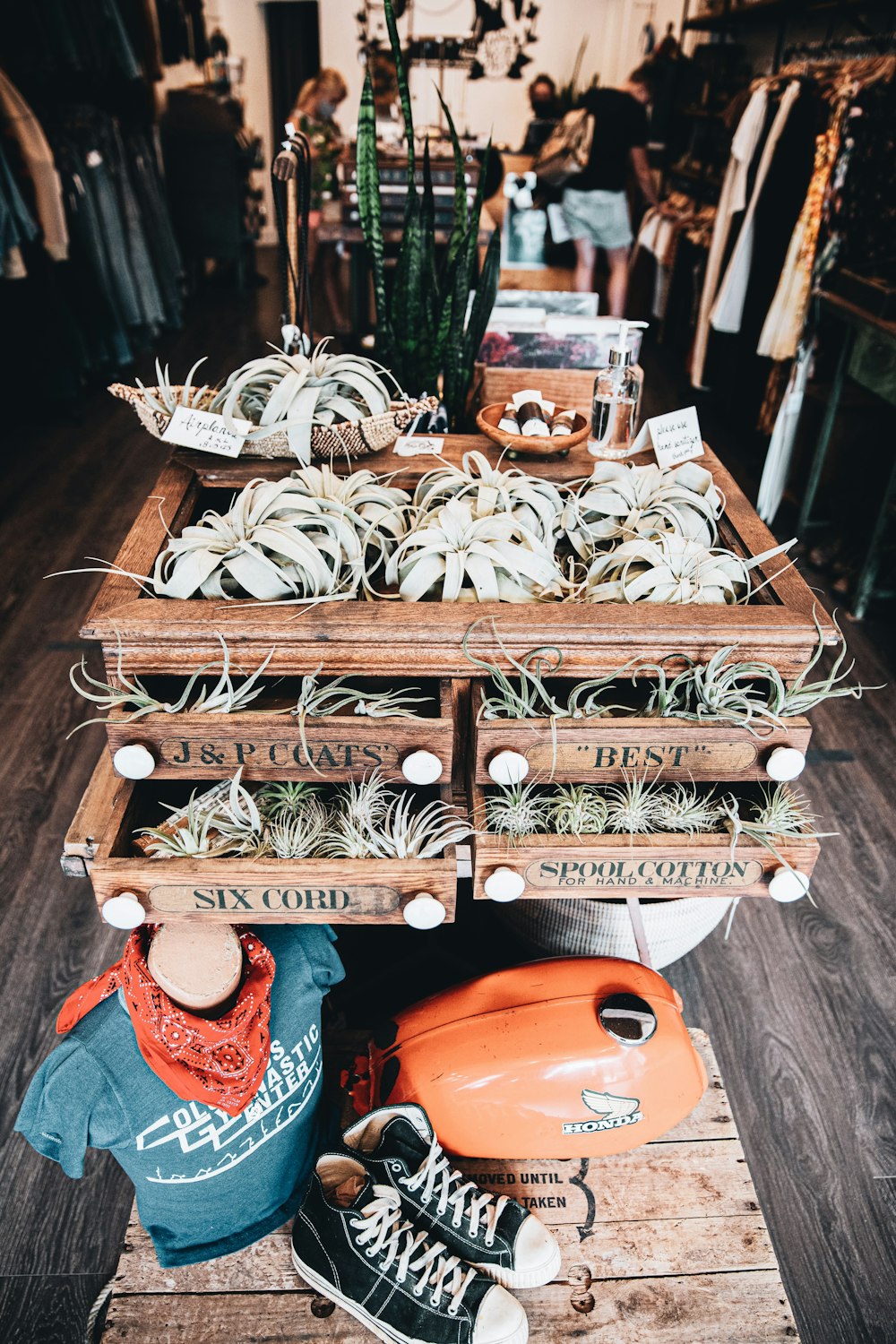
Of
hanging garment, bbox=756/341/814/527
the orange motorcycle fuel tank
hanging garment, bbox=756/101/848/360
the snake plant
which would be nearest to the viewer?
the orange motorcycle fuel tank

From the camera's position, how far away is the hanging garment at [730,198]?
151 inches

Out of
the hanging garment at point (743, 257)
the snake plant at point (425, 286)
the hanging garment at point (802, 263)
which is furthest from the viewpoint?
the hanging garment at point (743, 257)

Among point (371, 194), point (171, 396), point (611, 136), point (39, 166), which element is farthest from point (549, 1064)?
point (611, 136)

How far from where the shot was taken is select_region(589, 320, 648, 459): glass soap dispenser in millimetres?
1454

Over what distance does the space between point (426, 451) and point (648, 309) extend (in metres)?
5.40

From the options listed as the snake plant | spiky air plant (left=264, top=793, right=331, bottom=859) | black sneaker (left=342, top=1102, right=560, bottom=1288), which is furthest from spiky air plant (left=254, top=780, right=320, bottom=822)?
the snake plant

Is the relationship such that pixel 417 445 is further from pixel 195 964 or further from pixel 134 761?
pixel 195 964

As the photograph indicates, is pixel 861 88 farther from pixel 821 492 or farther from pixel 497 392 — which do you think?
pixel 497 392

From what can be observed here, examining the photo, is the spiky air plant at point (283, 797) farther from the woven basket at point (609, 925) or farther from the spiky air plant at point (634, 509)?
the woven basket at point (609, 925)

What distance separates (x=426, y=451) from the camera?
1.46 meters

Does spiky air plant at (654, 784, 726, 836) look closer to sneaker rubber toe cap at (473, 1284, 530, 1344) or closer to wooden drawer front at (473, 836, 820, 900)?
wooden drawer front at (473, 836, 820, 900)

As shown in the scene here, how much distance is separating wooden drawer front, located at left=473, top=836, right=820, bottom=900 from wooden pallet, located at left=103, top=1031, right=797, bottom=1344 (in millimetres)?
555

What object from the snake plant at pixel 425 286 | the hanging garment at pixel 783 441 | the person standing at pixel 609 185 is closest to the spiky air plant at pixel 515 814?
the snake plant at pixel 425 286

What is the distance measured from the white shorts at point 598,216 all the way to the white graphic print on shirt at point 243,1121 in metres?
4.43
